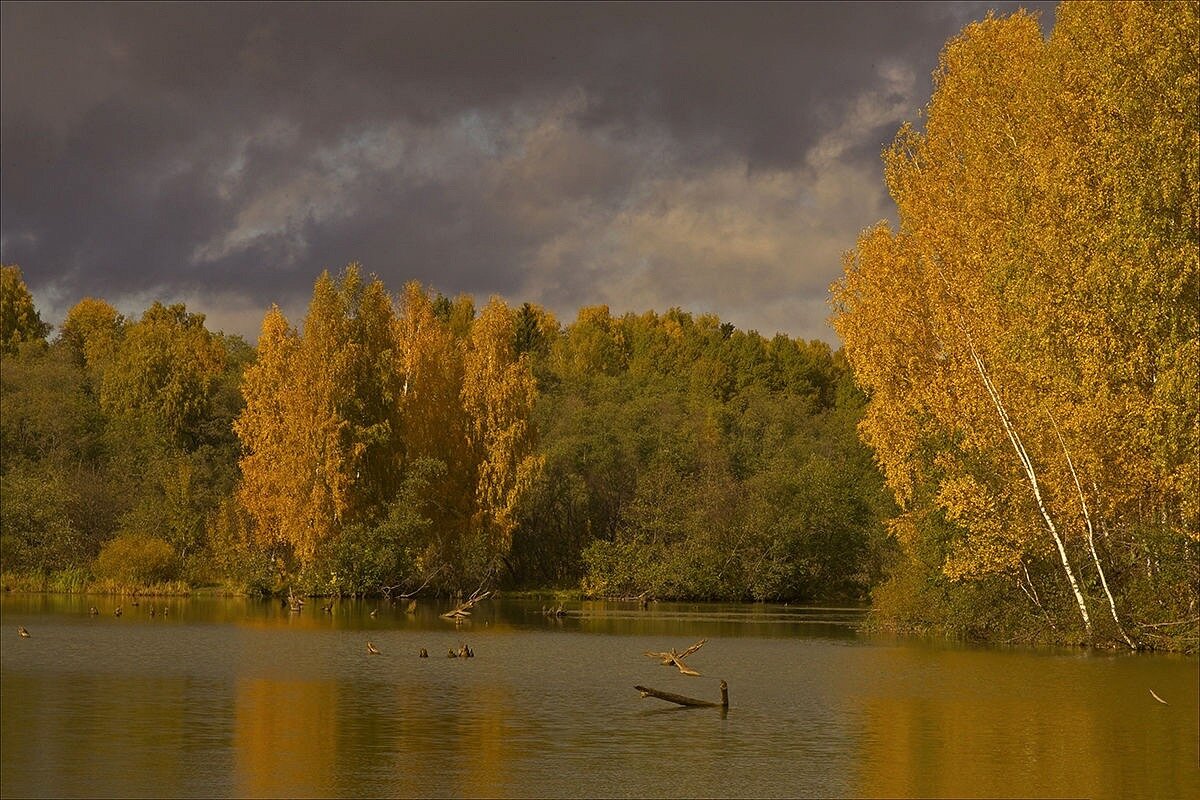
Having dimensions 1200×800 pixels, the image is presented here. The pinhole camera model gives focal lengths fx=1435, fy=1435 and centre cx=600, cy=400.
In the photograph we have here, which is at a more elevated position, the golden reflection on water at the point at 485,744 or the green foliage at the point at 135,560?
the green foliage at the point at 135,560

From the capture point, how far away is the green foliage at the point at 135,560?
6906 centimetres

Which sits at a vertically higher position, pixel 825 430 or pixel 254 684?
pixel 825 430

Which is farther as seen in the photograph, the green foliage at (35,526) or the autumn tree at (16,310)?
the autumn tree at (16,310)

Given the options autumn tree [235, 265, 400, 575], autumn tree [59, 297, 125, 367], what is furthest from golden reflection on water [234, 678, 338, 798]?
autumn tree [59, 297, 125, 367]

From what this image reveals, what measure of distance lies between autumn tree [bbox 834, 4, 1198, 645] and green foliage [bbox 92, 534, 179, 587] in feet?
127

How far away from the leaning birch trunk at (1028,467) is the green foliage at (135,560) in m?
44.2

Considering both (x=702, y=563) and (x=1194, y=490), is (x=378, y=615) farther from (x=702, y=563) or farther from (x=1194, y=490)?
(x=1194, y=490)

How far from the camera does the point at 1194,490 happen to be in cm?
3356

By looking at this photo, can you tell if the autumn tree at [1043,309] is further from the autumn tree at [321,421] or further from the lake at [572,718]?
the autumn tree at [321,421]

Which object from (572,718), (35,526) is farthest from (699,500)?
(572,718)

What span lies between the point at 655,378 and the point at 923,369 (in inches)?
2496

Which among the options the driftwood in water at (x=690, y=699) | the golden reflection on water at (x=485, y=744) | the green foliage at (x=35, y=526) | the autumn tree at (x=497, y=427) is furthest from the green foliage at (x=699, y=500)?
the golden reflection on water at (x=485, y=744)

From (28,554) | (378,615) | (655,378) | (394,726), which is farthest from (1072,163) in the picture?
(655,378)

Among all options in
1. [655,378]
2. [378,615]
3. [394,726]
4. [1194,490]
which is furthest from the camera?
[655,378]
